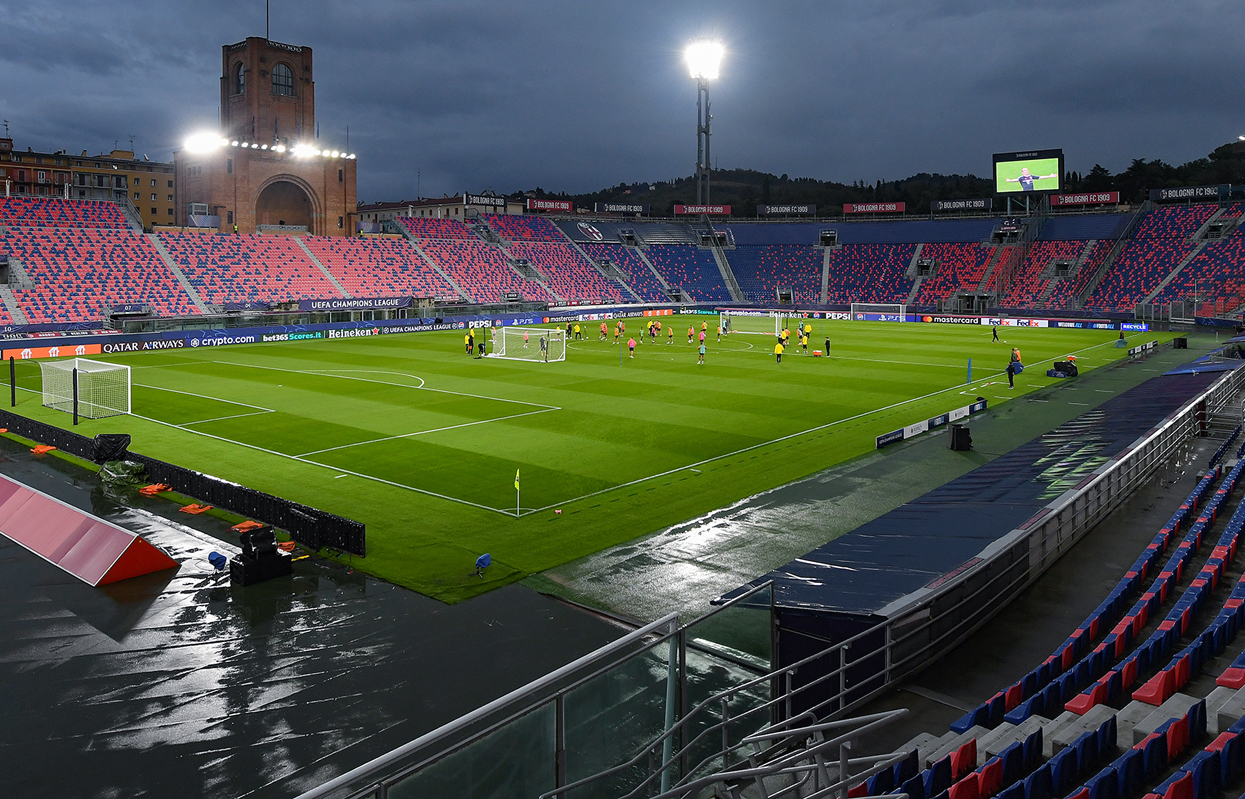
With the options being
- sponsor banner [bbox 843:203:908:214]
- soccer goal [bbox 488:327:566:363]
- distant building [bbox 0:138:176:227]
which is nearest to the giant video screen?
sponsor banner [bbox 843:203:908:214]

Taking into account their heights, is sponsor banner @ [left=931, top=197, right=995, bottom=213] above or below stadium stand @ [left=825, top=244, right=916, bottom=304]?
above

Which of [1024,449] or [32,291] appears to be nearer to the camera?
[1024,449]

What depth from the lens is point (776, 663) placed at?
9.99 m

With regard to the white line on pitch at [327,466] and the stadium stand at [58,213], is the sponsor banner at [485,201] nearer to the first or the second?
the stadium stand at [58,213]

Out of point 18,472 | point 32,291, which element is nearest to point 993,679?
point 18,472

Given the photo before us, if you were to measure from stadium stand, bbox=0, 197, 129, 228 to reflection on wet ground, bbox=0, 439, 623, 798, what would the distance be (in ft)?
197

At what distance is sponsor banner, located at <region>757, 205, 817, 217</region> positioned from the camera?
112m

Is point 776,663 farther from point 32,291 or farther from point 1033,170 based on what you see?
point 1033,170

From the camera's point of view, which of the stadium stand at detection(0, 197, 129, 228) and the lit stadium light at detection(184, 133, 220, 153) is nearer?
the stadium stand at detection(0, 197, 129, 228)

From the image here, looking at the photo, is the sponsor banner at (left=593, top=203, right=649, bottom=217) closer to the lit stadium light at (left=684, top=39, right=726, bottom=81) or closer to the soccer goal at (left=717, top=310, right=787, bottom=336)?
the lit stadium light at (left=684, top=39, right=726, bottom=81)

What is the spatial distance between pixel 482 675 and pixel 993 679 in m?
6.45

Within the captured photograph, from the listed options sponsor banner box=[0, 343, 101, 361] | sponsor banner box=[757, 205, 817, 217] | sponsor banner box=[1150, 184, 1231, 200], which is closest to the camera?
sponsor banner box=[0, 343, 101, 361]

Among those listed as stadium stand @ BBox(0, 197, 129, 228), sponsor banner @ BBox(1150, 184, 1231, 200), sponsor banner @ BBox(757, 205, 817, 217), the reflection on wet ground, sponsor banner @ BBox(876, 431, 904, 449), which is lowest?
the reflection on wet ground

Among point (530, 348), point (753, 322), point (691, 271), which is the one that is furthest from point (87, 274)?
point (691, 271)
